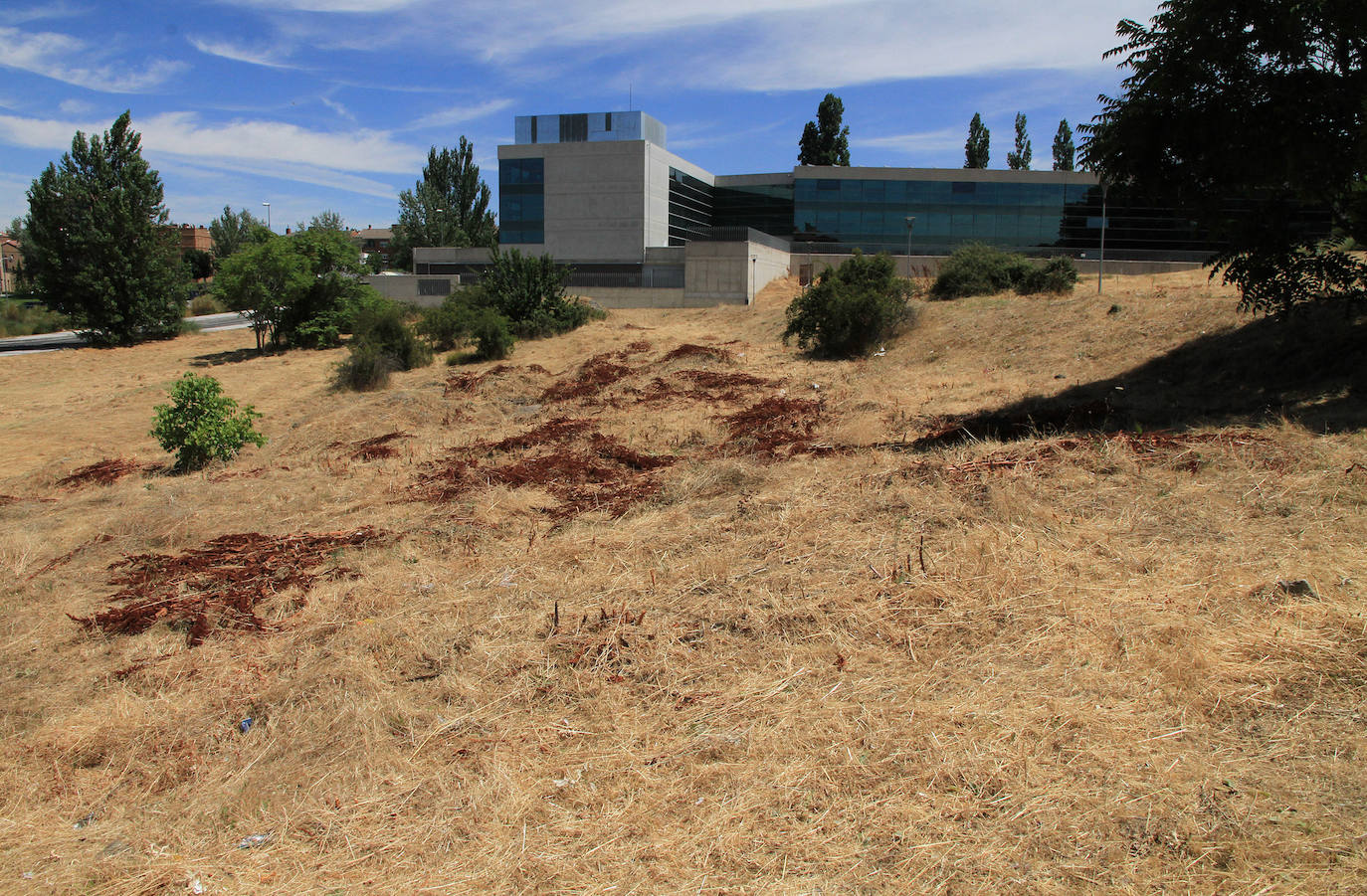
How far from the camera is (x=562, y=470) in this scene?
10305 mm

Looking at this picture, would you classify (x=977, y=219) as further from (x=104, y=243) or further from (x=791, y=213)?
(x=104, y=243)

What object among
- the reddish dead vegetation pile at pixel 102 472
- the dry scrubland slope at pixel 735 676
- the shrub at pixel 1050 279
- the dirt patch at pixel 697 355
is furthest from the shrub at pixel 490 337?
the shrub at pixel 1050 279

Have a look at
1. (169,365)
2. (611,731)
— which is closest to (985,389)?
(611,731)

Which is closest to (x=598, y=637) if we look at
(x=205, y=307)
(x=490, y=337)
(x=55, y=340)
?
(x=490, y=337)

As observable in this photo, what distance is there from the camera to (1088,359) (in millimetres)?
14898

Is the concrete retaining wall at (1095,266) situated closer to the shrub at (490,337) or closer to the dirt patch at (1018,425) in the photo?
the shrub at (490,337)

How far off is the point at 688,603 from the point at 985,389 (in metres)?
9.94

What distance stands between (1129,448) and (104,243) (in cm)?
4427

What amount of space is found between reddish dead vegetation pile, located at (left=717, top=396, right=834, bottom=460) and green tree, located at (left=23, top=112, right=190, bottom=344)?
122 feet

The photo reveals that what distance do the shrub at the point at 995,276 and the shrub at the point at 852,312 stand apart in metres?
4.17

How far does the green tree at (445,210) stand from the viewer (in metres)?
60.6

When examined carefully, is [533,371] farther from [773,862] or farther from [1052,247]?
[1052,247]

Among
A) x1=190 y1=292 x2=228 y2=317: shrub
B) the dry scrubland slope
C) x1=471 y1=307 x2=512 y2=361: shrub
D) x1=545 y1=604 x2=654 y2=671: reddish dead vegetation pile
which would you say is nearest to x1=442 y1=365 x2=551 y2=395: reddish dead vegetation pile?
x1=471 y1=307 x2=512 y2=361: shrub

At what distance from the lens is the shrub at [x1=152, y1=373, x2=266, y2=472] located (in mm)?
13375
